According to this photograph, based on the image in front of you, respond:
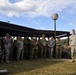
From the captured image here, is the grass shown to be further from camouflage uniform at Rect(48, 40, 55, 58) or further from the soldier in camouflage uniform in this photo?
camouflage uniform at Rect(48, 40, 55, 58)

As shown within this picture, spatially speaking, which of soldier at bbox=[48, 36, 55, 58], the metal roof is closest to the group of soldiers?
soldier at bbox=[48, 36, 55, 58]

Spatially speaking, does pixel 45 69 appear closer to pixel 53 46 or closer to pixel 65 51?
pixel 53 46

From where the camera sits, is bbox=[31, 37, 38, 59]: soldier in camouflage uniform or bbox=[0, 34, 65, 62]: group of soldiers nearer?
bbox=[0, 34, 65, 62]: group of soldiers

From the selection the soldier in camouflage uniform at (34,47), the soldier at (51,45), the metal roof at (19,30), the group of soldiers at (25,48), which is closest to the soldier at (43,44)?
the group of soldiers at (25,48)

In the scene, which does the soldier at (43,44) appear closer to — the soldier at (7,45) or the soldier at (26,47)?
the soldier at (26,47)

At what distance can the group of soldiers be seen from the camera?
1477 centimetres

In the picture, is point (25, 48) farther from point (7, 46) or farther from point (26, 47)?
point (7, 46)

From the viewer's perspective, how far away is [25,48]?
16516 millimetres

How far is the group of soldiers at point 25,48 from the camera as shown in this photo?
1477cm

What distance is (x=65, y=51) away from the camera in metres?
19.4

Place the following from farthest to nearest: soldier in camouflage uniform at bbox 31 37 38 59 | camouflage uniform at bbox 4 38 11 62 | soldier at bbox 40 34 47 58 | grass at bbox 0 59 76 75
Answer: soldier at bbox 40 34 47 58 → soldier in camouflage uniform at bbox 31 37 38 59 → camouflage uniform at bbox 4 38 11 62 → grass at bbox 0 59 76 75

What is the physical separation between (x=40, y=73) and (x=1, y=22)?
5.48 meters

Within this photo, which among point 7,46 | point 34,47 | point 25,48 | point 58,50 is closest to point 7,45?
point 7,46

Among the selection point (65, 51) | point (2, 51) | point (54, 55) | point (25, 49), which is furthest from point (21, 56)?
point (65, 51)
